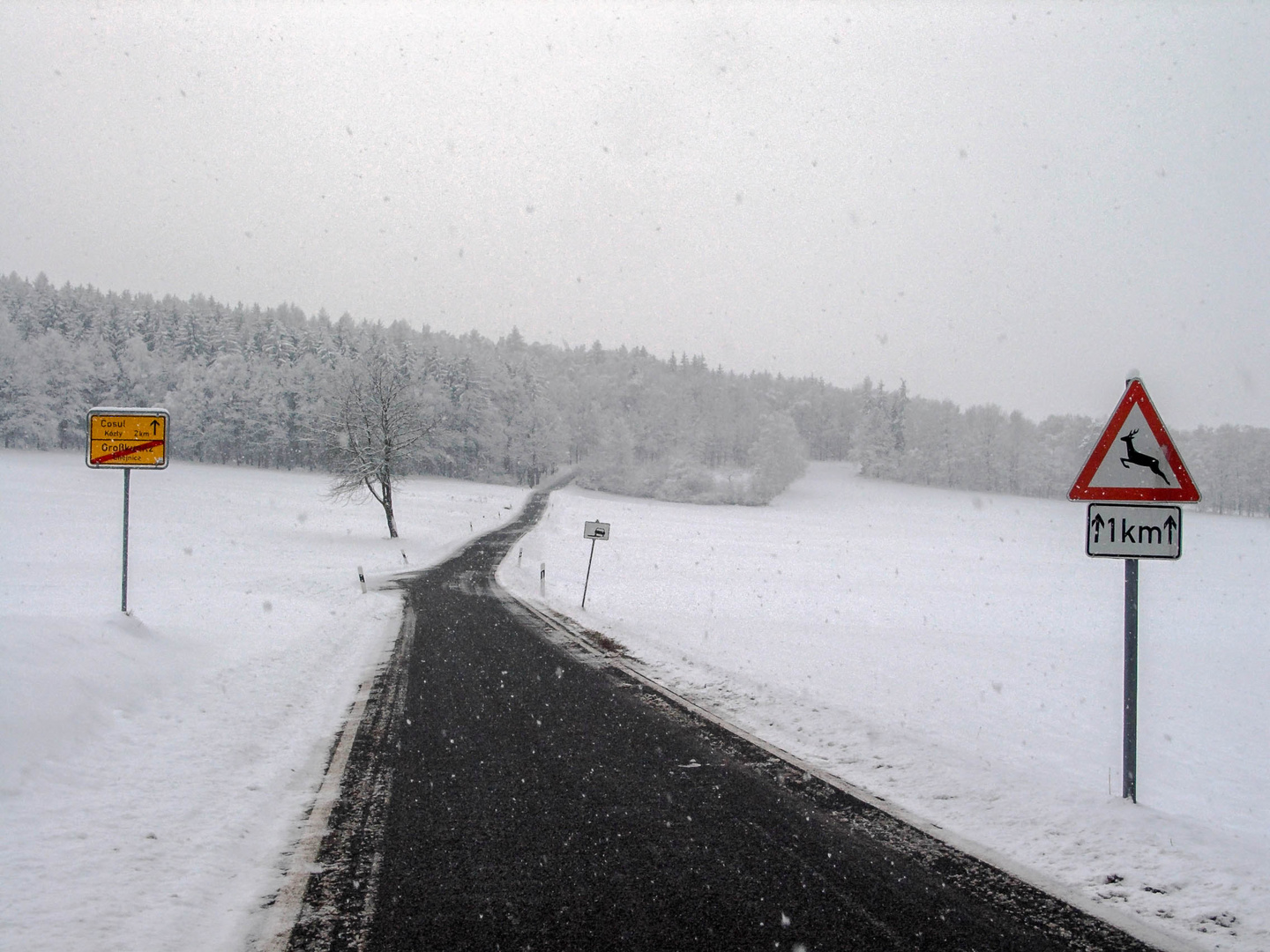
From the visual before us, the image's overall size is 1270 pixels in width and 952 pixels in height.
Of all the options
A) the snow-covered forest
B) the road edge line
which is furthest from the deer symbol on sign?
the snow-covered forest

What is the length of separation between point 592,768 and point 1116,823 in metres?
4.02

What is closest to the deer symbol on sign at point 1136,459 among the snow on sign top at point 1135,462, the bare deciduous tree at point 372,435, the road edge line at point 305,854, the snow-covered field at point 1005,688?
the snow on sign top at point 1135,462

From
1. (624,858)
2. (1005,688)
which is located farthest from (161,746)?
(1005,688)

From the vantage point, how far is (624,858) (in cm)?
436

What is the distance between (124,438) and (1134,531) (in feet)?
40.6

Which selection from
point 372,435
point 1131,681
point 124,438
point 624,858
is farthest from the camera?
point 372,435

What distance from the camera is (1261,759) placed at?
9.48 metres

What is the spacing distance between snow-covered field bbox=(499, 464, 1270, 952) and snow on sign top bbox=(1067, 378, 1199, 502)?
2428 mm

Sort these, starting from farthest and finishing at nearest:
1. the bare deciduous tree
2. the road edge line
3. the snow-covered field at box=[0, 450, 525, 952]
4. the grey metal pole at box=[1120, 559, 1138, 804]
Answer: the bare deciduous tree
the grey metal pole at box=[1120, 559, 1138, 804]
the snow-covered field at box=[0, 450, 525, 952]
the road edge line

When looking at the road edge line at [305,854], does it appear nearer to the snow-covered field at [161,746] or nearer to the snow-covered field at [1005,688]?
the snow-covered field at [161,746]

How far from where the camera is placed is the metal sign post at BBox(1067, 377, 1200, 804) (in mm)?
5273

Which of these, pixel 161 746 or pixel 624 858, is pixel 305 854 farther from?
pixel 161 746

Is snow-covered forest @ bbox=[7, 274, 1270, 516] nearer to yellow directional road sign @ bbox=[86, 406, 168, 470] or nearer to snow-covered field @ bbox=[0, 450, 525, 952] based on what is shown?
snow-covered field @ bbox=[0, 450, 525, 952]

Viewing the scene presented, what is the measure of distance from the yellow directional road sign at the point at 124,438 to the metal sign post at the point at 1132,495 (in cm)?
1143
